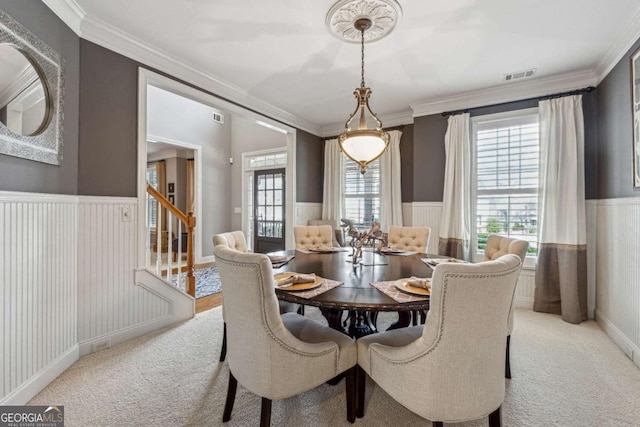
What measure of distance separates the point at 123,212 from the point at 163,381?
143 centimetres

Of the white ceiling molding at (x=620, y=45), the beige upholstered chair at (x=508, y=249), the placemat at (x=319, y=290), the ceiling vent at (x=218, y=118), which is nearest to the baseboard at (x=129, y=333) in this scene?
the placemat at (x=319, y=290)

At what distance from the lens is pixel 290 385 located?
1349mm

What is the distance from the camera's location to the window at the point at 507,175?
341 centimetres

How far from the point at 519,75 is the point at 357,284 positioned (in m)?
3.11

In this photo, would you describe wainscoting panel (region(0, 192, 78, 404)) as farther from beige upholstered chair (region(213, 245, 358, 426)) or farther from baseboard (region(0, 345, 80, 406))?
beige upholstered chair (region(213, 245, 358, 426))

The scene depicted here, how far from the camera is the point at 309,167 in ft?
16.3

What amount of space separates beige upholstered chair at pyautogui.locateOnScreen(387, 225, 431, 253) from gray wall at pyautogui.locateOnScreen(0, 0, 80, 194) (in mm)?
2888

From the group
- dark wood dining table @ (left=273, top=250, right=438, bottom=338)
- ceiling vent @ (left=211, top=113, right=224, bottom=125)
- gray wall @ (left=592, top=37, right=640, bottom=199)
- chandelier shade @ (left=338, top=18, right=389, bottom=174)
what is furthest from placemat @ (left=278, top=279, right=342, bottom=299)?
ceiling vent @ (left=211, top=113, right=224, bottom=125)

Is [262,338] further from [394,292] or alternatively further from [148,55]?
[148,55]

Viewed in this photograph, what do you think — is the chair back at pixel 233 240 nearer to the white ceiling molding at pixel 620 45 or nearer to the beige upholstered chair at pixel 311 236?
the beige upholstered chair at pixel 311 236

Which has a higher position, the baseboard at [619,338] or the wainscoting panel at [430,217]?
the wainscoting panel at [430,217]

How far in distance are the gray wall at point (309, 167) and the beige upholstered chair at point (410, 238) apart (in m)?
2.04

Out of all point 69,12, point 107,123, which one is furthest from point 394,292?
point 69,12

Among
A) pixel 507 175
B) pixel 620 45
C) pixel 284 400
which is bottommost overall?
pixel 284 400
